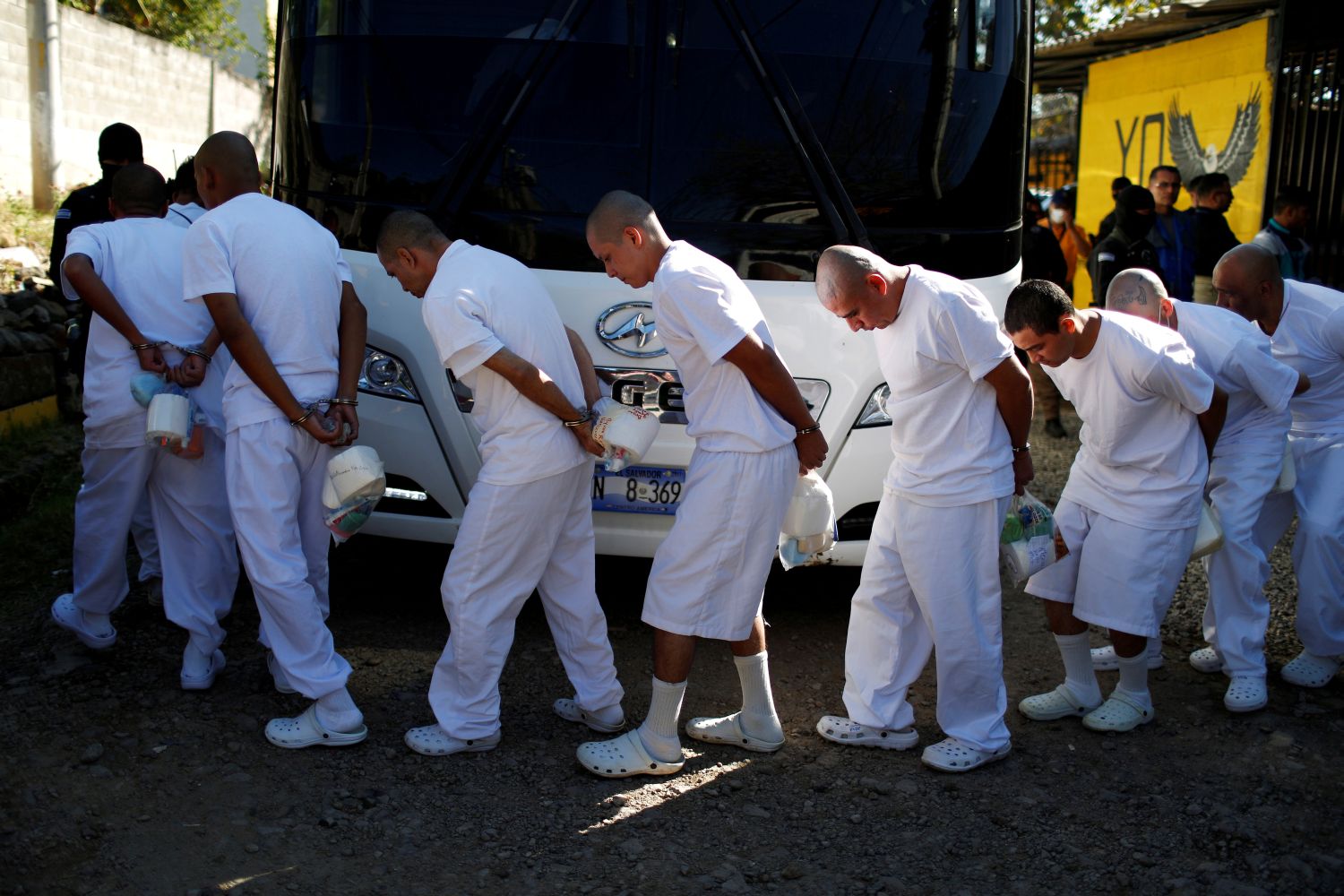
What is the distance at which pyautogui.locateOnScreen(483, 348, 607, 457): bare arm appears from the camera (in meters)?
3.64

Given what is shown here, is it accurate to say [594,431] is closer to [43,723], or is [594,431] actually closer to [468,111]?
[468,111]

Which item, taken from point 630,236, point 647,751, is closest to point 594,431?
point 630,236

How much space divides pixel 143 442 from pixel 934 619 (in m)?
2.61

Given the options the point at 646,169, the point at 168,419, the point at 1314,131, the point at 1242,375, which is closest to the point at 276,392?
the point at 168,419

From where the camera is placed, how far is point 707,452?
3732 millimetres

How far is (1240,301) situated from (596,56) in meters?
2.55

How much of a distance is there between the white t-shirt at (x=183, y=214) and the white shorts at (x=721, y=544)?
2277 millimetres

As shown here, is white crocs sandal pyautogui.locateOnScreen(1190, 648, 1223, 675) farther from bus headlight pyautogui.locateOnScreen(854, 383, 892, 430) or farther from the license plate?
the license plate

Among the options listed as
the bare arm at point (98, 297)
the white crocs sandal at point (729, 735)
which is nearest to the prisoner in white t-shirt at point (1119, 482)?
the white crocs sandal at point (729, 735)

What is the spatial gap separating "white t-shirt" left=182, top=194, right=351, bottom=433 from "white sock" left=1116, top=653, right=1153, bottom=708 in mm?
2770

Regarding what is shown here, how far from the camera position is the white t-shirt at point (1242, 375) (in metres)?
4.35

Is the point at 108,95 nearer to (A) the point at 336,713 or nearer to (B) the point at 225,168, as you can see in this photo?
(B) the point at 225,168

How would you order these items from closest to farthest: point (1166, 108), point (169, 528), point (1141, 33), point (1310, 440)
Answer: point (169, 528)
point (1310, 440)
point (1141, 33)
point (1166, 108)

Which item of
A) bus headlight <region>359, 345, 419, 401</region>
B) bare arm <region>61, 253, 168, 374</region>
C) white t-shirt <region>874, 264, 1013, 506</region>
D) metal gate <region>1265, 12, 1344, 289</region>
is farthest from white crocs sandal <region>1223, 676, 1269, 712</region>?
metal gate <region>1265, 12, 1344, 289</region>
